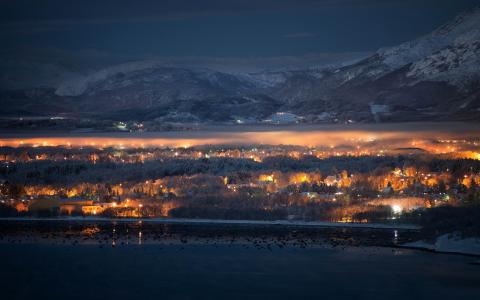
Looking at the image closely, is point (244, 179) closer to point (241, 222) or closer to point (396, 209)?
point (241, 222)

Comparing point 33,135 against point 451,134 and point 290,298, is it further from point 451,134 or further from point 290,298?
point 290,298

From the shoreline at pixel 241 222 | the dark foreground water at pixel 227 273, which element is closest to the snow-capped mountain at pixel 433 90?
the shoreline at pixel 241 222

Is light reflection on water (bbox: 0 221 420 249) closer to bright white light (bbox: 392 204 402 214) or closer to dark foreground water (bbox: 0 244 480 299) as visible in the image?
dark foreground water (bbox: 0 244 480 299)

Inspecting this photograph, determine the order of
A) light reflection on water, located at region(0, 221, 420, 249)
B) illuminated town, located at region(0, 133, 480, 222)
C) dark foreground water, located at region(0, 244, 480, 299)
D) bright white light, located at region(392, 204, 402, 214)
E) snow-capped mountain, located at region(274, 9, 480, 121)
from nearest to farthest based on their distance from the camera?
1. dark foreground water, located at region(0, 244, 480, 299)
2. light reflection on water, located at region(0, 221, 420, 249)
3. bright white light, located at region(392, 204, 402, 214)
4. illuminated town, located at region(0, 133, 480, 222)
5. snow-capped mountain, located at region(274, 9, 480, 121)

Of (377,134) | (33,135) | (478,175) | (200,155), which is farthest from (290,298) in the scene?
(33,135)

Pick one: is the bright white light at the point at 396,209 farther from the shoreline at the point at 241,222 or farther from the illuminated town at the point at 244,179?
the shoreline at the point at 241,222

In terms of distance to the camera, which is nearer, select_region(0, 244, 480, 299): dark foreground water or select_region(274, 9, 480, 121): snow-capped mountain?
select_region(0, 244, 480, 299): dark foreground water

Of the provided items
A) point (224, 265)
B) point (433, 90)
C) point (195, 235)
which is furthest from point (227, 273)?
point (433, 90)

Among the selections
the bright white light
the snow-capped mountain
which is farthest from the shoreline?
the snow-capped mountain

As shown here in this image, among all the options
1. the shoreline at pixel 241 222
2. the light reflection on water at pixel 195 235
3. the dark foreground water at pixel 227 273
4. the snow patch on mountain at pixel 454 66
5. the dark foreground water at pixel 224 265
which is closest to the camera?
the dark foreground water at pixel 227 273
